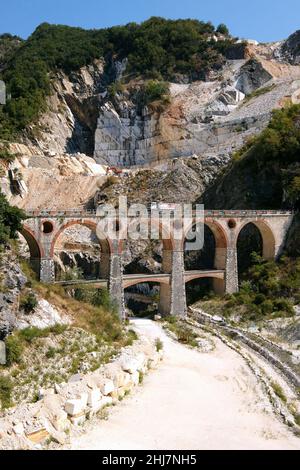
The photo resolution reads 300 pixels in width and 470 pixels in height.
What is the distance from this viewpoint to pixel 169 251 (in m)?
41.1

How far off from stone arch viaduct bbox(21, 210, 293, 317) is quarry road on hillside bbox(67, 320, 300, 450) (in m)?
9.76

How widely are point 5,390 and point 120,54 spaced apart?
260 feet

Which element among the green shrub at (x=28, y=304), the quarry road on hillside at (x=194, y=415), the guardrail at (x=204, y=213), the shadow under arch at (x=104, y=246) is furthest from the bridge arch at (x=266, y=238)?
the green shrub at (x=28, y=304)

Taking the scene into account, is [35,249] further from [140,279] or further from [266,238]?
[266,238]

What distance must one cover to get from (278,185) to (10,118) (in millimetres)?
40368

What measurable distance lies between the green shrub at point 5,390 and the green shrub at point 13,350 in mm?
1203

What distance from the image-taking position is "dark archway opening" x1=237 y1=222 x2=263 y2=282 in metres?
47.5

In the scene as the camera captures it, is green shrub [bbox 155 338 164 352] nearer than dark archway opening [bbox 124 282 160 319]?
Yes

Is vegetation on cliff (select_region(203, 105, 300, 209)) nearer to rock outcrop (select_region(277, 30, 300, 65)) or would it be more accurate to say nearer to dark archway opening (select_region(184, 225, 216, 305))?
dark archway opening (select_region(184, 225, 216, 305))

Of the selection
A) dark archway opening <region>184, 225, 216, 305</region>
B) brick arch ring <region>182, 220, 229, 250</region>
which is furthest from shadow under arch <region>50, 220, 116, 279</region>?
dark archway opening <region>184, 225, 216, 305</region>

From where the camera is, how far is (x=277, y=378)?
2769 cm

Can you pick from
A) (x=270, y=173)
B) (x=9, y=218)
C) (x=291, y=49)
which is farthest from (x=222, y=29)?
(x=9, y=218)

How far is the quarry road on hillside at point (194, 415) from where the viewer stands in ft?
62.8

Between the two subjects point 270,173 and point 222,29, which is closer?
point 270,173
